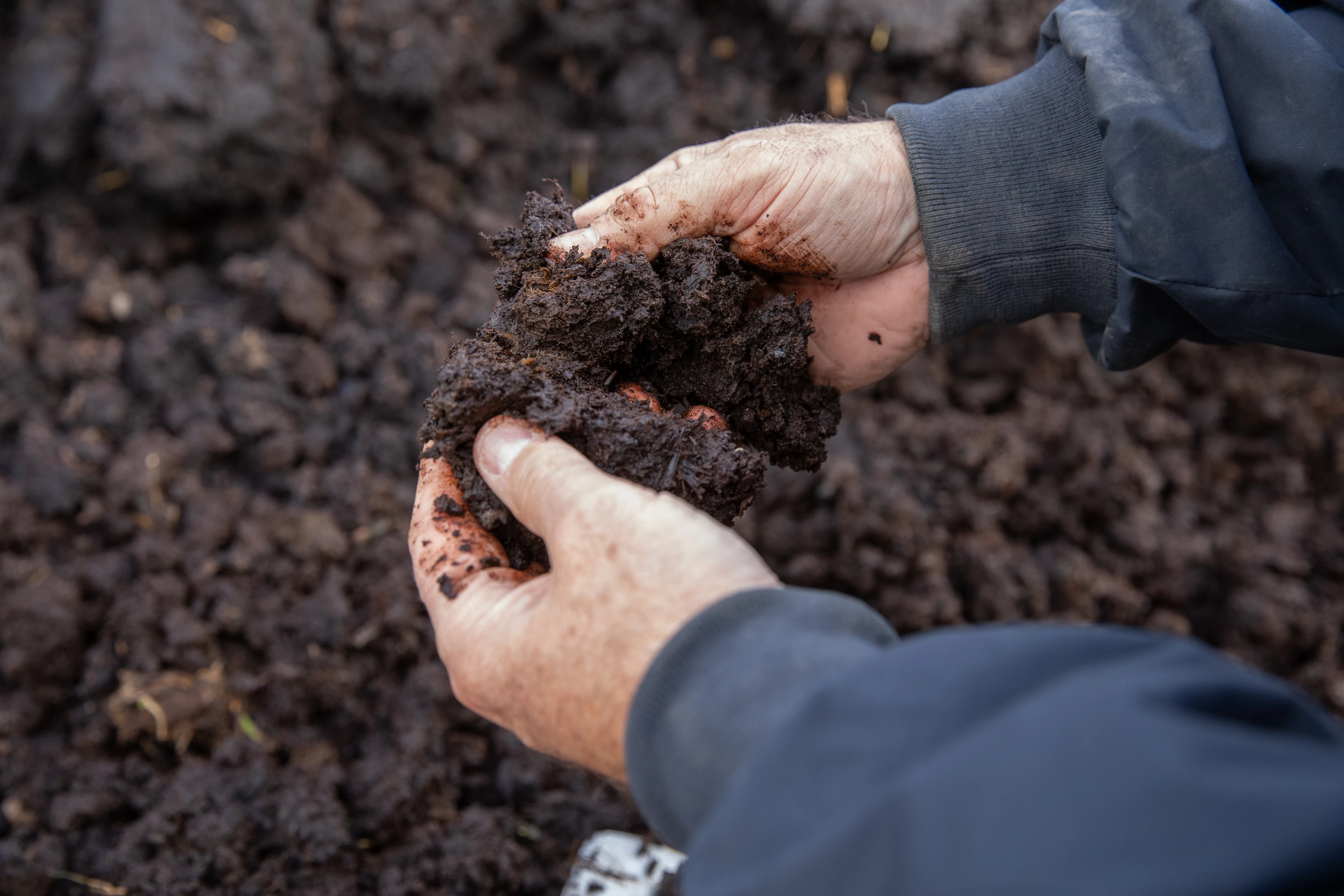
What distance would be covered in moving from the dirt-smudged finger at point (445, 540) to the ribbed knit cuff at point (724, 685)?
56 centimetres

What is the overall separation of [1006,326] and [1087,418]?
50 centimetres

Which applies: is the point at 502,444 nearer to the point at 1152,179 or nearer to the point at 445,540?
the point at 445,540

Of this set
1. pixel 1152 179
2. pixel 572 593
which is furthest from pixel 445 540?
pixel 1152 179

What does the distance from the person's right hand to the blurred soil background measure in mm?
976

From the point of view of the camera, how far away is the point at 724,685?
3.64 ft

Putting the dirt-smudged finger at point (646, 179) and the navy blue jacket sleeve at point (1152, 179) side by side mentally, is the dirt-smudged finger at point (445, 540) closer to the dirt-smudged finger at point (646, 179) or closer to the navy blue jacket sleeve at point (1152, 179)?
the dirt-smudged finger at point (646, 179)

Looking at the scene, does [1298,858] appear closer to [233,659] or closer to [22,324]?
[233,659]

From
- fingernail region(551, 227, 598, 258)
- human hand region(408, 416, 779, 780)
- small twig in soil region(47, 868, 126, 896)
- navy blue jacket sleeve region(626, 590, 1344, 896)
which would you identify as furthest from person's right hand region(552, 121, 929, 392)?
small twig in soil region(47, 868, 126, 896)

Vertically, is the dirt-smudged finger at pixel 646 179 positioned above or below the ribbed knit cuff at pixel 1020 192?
above

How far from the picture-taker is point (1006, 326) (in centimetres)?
357

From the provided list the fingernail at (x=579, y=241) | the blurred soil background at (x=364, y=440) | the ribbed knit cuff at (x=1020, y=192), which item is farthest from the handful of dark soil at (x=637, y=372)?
the blurred soil background at (x=364, y=440)

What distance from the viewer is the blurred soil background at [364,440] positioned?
7.94ft

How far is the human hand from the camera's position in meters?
1.25

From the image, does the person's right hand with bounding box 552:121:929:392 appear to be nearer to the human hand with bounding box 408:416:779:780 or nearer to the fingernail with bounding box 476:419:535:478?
the fingernail with bounding box 476:419:535:478
